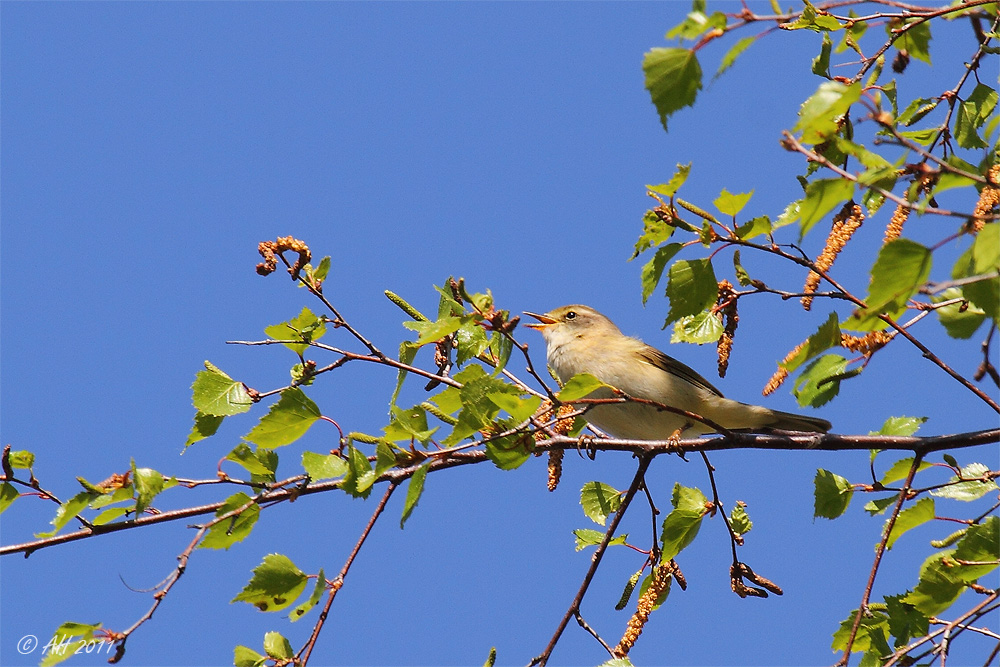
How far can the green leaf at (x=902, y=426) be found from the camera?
150 inches

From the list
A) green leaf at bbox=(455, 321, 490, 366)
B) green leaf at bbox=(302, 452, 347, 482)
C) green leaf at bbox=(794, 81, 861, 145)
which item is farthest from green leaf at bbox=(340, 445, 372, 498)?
green leaf at bbox=(794, 81, 861, 145)

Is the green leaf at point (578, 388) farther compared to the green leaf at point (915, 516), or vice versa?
the green leaf at point (915, 516)

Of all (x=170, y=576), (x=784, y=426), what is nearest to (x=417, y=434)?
(x=170, y=576)

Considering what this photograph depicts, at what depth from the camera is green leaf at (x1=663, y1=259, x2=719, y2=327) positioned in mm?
3365

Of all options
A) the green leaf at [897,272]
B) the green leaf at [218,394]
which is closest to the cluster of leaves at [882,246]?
the green leaf at [897,272]

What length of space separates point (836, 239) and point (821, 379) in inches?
21.1

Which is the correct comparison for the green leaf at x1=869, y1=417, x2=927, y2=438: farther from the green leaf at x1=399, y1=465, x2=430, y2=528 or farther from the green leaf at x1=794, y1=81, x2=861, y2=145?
the green leaf at x1=399, y1=465, x2=430, y2=528

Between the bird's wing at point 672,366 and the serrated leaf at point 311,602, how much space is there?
3359mm

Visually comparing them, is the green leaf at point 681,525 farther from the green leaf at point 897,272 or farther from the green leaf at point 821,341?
the green leaf at point 897,272

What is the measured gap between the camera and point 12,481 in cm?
347

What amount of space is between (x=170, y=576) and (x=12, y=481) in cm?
72

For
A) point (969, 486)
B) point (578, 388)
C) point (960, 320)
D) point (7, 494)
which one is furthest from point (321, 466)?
point (969, 486)

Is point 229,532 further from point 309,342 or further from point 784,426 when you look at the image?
point 784,426

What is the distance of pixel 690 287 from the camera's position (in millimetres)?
3398
